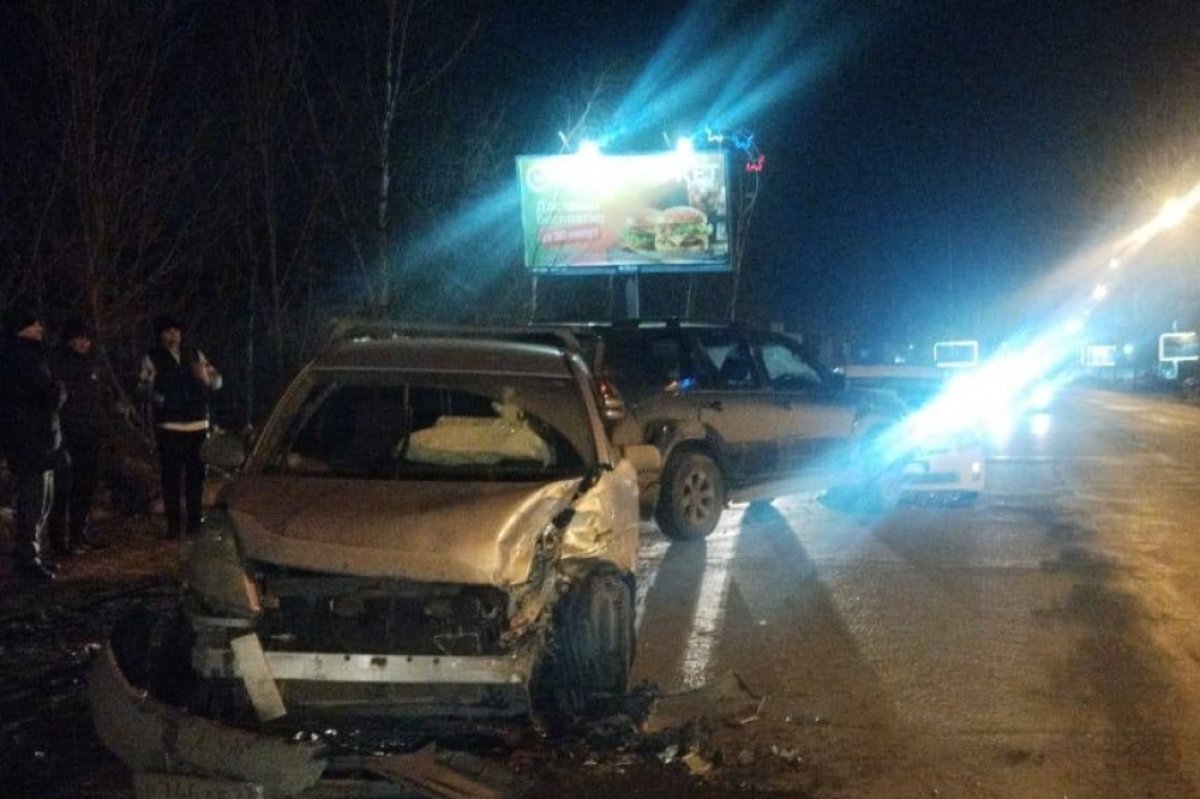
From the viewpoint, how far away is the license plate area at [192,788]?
498cm

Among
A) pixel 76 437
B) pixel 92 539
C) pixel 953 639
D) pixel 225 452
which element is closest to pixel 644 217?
pixel 92 539

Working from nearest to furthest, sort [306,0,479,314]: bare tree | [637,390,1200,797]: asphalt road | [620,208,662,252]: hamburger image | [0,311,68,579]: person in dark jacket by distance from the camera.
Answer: [637,390,1200,797]: asphalt road, [0,311,68,579]: person in dark jacket, [306,0,479,314]: bare tree, [620,208,662,252]: hamburger image

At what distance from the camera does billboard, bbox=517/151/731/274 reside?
2711cm

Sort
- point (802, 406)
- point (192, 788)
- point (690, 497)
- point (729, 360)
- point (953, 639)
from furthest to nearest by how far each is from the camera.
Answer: point (802, 406)
point (729, 360)
point (690, 497)
point (953, 639)
point (192, 788)

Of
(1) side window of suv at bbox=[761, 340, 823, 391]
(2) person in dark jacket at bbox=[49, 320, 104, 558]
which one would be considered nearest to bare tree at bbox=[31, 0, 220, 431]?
(2) person in dark jacket at bbox=[49, 320, 104, 558]

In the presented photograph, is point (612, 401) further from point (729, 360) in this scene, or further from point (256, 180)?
point (256, 180)

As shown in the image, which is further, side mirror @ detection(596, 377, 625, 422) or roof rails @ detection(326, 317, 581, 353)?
side mirror @ detection(596, 377, 625, 422)

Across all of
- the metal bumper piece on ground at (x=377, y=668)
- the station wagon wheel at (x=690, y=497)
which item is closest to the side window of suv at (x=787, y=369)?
the station wagon wheel at (x=690, y=497)

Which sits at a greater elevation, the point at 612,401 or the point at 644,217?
the point at 644,217

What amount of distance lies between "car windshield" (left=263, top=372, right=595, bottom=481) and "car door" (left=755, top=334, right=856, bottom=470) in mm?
6128

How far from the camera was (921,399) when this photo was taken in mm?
15430

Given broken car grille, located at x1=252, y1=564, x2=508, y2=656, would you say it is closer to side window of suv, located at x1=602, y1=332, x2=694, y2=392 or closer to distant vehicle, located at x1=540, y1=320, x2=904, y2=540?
distant vehicle, located at x1=540, y1=320, x2=904, y2=540

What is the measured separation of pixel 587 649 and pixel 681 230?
2249 centimetres

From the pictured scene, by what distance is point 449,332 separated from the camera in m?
8.47
